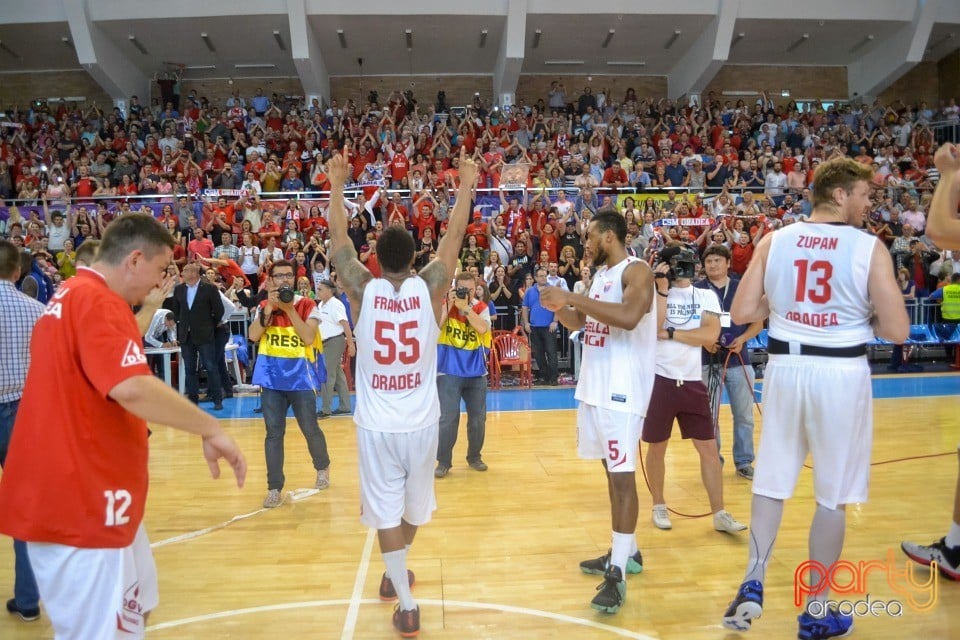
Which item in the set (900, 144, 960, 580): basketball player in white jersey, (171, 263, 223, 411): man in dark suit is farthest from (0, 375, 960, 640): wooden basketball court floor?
(171, 263, 223, 411): man in dark suit

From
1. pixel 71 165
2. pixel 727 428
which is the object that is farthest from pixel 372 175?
pixel 727 428

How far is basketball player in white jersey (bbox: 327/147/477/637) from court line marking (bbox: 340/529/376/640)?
271 mm

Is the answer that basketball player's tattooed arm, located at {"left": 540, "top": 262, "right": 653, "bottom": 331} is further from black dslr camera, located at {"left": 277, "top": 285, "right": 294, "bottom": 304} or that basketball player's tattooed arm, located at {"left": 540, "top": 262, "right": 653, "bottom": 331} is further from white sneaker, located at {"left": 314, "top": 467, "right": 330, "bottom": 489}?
white sneaker, located at {"left": 314, "top": 467, "right": 330, "bottom": 489}

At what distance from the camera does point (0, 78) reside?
25.0 metres

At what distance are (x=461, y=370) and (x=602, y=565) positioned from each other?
116 inches

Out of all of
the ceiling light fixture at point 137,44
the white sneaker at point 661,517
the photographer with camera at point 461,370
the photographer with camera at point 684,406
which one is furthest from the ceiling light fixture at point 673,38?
the white sneaker at point 661,517

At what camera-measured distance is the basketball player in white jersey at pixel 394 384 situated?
394cm

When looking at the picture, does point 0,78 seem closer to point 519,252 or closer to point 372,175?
point 372,175

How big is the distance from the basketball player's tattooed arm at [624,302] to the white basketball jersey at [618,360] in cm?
11

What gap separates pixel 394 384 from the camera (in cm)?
396

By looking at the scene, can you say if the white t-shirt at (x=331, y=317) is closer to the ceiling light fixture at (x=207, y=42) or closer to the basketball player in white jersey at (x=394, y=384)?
the basketball player in white jersey at (x=394, y=384)

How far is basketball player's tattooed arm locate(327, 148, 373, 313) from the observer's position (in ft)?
12.9

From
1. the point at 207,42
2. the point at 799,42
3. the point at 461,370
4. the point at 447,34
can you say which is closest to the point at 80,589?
the point at 461,370

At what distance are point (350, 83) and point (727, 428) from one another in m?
20.2
